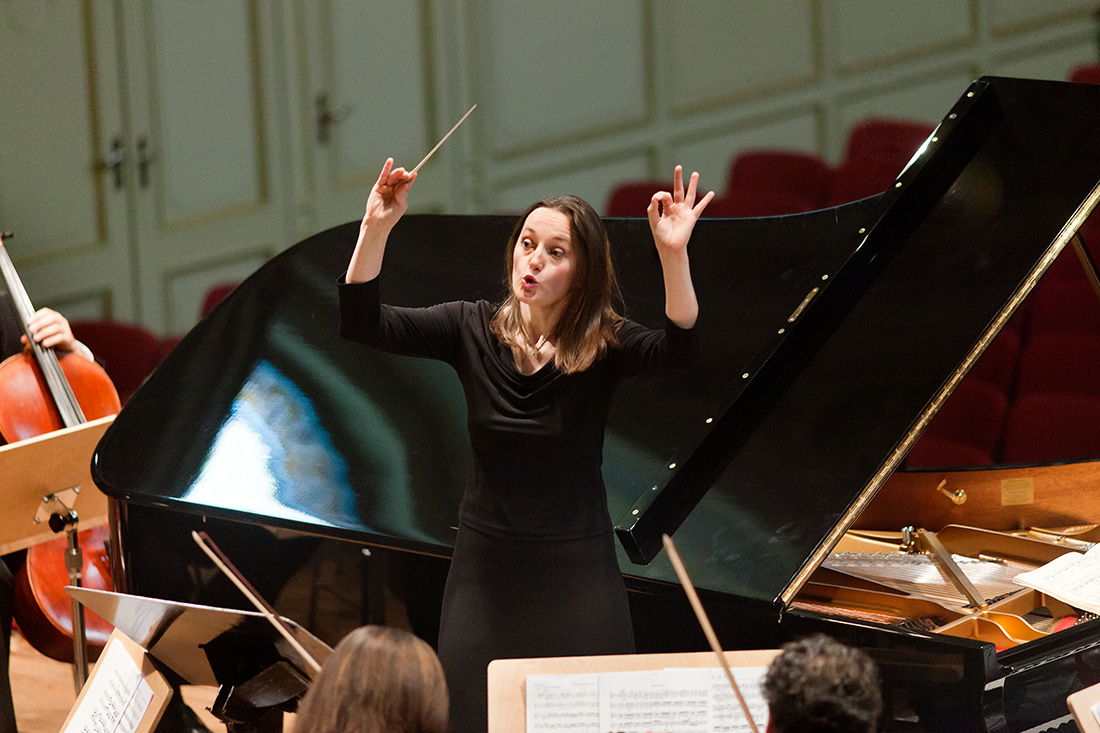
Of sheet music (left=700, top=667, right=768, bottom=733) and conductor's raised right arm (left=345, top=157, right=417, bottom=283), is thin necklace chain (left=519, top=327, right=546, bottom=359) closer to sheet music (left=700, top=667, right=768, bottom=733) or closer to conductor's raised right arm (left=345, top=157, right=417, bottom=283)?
conductor's raised right arm (left=345, top=157, right=417, bottom=283)

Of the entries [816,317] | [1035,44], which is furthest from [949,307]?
[1035,44]

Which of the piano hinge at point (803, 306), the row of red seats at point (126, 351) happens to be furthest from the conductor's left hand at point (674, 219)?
the row of red seats at point (126, 351)

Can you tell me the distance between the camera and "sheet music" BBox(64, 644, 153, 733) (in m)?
1.78

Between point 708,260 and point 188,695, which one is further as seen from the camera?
point 188,695

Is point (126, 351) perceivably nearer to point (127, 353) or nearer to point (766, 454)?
point (127, 353)

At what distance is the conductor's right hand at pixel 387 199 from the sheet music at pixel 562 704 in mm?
657

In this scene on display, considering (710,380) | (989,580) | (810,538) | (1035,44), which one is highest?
(1035,44)

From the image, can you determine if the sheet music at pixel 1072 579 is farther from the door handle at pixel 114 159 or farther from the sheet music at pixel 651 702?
the door handle at pixel 114 159

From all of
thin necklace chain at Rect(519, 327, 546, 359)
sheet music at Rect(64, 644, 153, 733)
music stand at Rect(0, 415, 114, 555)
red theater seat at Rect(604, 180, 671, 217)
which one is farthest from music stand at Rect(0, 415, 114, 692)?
red theater seat at Rect(604, 180, 671, 217)

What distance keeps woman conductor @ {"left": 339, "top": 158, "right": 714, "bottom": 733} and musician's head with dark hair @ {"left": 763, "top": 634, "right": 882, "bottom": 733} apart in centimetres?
61

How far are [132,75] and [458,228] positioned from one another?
117 inches

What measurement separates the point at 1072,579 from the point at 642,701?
1.07 metres

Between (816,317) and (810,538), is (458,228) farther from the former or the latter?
(810,538)

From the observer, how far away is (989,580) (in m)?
2.41
